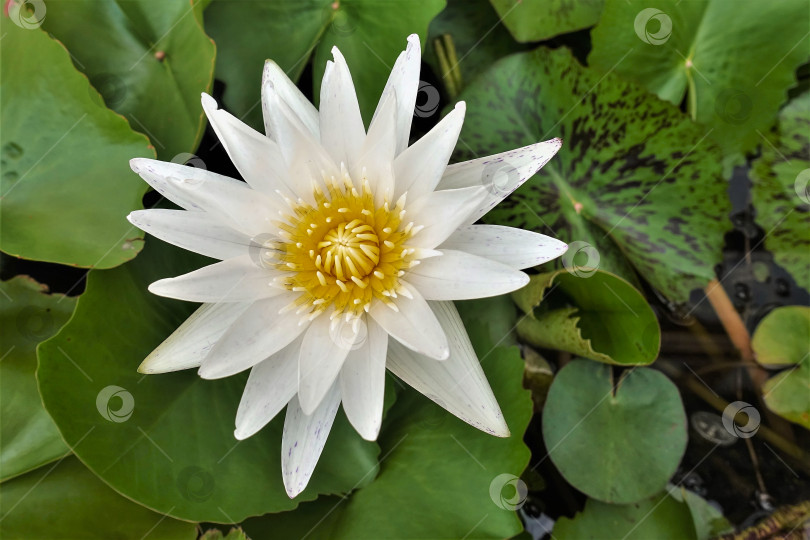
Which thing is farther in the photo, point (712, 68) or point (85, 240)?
point (712, 68)

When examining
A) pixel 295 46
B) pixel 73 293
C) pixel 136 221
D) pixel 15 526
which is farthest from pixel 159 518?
pixel 295 46

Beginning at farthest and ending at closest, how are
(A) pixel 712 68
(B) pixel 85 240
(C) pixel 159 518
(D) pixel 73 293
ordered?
(A) pixel 712 68, (D) pixel 73 293, (C) pixel 159 518, (B) pixel 85 240

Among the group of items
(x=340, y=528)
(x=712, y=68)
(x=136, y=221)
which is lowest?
(x=340, y=528)

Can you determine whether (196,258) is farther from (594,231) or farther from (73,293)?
(594,231)
